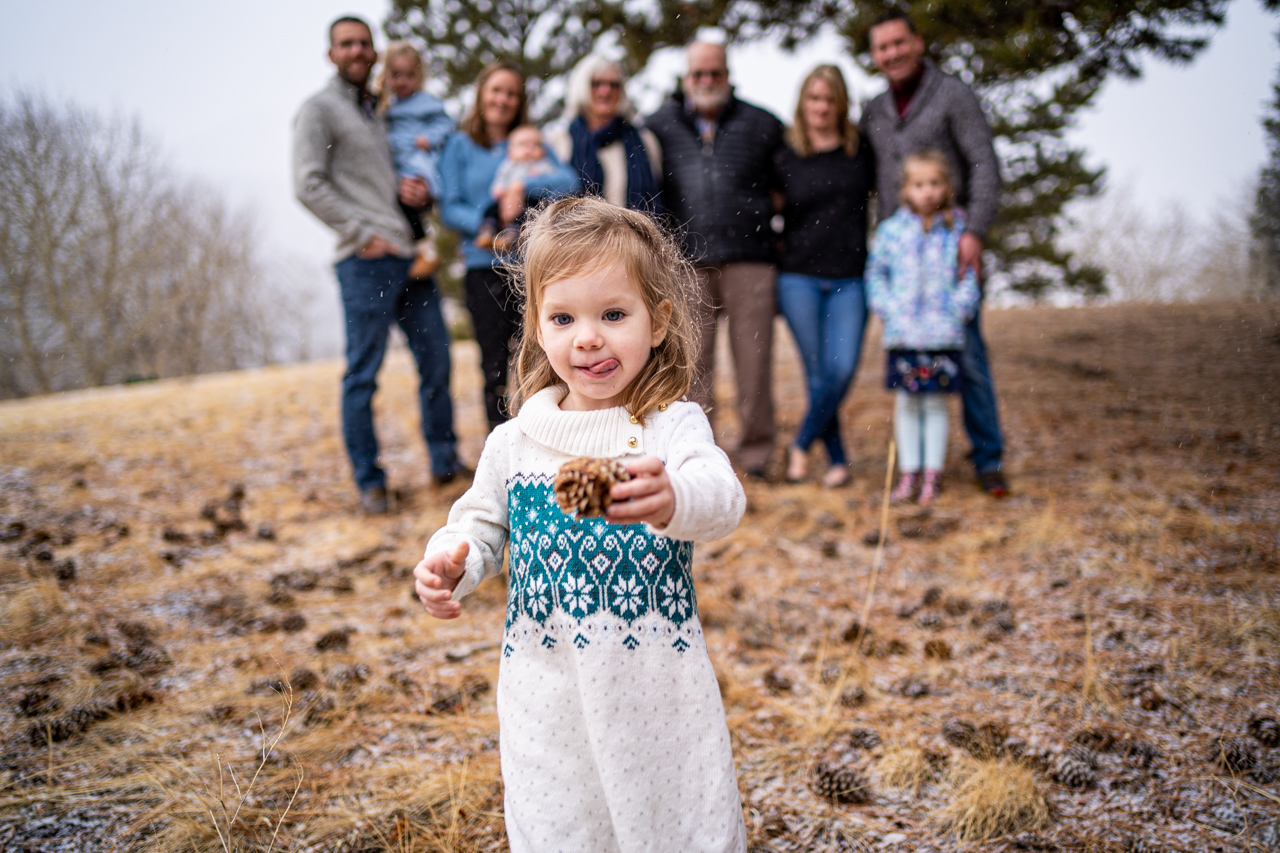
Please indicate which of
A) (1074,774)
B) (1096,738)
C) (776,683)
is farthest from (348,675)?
(1096,738)

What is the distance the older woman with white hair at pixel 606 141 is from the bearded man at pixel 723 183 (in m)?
0.22

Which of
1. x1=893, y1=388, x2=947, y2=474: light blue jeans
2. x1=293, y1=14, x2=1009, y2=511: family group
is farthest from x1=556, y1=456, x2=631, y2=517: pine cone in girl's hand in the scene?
x1=893, y1=388, x2=947, y2=474: light blue jeans

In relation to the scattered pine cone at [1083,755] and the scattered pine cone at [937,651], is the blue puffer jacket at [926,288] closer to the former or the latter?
the scattered pine cone at [937,651]

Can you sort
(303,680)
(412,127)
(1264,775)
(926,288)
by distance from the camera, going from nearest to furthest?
(1264,775)
(303,680)
(926,288)
(412,127)

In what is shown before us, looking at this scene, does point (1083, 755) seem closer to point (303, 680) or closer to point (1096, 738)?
point (1096, 738)

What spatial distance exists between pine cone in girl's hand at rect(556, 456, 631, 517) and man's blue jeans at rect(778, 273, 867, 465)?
135 inches

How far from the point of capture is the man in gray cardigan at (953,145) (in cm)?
391

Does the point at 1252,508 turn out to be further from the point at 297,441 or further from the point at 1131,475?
the point at 297,441

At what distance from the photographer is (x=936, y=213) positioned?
391cm

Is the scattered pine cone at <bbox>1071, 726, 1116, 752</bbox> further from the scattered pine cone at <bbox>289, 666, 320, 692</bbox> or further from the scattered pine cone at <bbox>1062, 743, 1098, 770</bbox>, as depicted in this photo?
the scattered pine cone at <bbox>289, 666, 320, 692</bbox>

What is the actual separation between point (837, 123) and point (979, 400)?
5.52 feet

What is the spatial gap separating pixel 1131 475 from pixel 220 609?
15.0ft

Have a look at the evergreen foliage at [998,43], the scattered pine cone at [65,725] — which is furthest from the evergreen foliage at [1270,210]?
the scattered pine cone at [65,725]

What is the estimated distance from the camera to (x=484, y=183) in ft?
12.9
